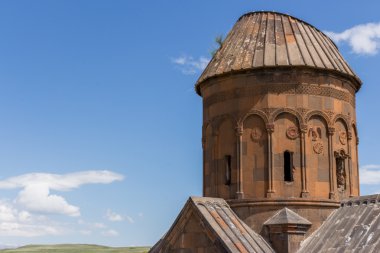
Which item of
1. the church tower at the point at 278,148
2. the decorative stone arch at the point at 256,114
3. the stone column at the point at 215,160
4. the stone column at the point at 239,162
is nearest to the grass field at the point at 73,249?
the stone column at the point at 215,160

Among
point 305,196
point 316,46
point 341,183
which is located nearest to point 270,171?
point 305,196

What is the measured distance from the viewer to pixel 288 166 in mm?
12516

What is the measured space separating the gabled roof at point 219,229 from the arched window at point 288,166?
4.87 ft

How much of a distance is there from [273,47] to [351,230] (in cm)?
460

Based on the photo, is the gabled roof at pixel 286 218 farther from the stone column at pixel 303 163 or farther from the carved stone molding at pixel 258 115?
the carved stone molding at pixel 258 115

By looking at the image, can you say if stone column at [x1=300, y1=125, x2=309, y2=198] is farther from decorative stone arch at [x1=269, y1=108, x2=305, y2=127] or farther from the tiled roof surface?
the tiled roof surface

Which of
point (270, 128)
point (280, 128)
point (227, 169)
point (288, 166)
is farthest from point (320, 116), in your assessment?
point (227, 169)

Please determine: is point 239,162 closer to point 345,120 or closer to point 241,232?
point 241,232

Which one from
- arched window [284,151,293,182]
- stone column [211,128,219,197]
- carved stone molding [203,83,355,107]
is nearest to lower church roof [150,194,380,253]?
arched window [284,151,293,182]

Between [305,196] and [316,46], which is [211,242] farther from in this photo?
[316,46]

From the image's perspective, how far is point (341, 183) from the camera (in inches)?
510

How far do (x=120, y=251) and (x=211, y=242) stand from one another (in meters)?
83.4

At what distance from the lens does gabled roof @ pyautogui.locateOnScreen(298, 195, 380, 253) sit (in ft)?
34.2

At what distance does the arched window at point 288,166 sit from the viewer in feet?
40.8
